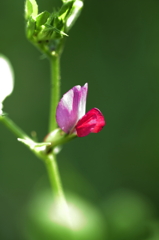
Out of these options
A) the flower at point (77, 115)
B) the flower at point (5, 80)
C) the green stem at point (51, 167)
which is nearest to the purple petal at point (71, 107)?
the flower at point (77, 115)

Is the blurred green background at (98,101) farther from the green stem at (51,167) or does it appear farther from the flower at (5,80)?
the flower at (5,80)

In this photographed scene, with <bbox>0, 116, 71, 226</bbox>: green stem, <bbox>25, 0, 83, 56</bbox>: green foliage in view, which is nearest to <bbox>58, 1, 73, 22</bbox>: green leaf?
<bbox>25, 0, 83, 56</bbox>: green foliage

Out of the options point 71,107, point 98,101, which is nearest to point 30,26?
point 71,107

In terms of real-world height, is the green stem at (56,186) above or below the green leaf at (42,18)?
below

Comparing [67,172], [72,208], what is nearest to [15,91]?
[67,172]

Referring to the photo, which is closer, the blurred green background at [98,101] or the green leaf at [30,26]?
the green leaf at [30,26]

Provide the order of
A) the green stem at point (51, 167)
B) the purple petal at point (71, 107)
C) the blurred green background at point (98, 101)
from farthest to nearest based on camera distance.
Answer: the blurred green background at point (98, 101) → the green stem at point (51, 167) → the purple petal at point (71, 107)
